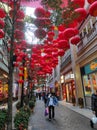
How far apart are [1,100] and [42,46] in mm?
14613

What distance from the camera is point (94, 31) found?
48.6 feet

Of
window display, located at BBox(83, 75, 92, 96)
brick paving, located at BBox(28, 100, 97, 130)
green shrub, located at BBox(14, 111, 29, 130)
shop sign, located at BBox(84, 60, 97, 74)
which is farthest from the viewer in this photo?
window display, located at BBox(83, 75, 92, 96)

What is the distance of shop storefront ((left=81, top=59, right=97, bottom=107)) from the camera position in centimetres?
1577

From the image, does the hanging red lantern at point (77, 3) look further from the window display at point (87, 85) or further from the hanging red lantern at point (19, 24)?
the window display at point (87, 85)

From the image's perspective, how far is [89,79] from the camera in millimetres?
17453

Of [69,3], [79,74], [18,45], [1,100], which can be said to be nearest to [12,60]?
[69,3]

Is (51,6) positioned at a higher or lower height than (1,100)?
higher

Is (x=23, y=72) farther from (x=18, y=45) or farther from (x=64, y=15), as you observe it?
(x=64, y=15)

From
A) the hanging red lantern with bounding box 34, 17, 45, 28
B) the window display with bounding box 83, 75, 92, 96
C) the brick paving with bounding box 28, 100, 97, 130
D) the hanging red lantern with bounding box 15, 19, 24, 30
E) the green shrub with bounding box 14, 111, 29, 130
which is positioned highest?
the hanging red lantern with bounding box 15, 19, 24, 30

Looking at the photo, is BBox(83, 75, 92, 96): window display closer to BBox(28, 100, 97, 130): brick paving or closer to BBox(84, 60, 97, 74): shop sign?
BBox(84, 60, 97, 74): shop sign

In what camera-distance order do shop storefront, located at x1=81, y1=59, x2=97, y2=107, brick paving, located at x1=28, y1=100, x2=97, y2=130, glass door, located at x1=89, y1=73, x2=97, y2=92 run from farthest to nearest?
glass door, located at x1=89, y1=73, x2=97, y2=92
shop storefront, located at x1=81, y1=59, x2=97, y2=107
brick paving, located at x1=28, y1=100, x2=97, y2=130

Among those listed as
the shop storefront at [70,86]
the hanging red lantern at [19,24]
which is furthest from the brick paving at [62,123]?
the shop storefront at [70,86]

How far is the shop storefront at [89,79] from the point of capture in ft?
51.7

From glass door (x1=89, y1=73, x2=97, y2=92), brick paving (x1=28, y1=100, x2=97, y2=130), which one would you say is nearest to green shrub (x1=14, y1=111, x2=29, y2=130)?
brick paving (x1=28, y1=100, x2=97, y2=130)
